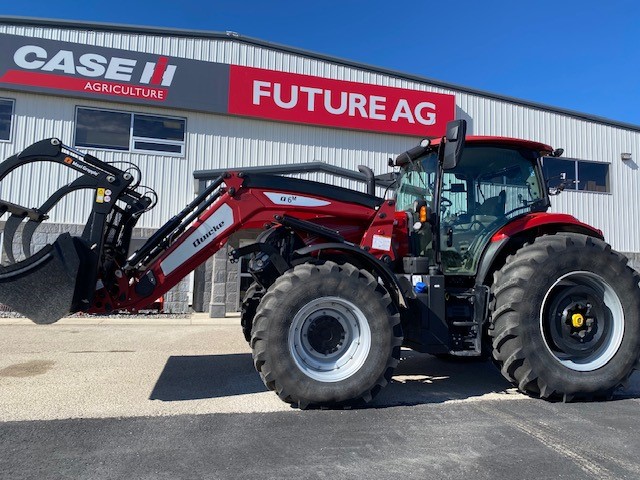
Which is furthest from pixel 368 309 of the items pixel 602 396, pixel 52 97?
pixel 52 97

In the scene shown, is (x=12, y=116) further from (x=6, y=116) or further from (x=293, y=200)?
(x=293, y=200)

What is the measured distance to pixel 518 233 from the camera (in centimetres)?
491

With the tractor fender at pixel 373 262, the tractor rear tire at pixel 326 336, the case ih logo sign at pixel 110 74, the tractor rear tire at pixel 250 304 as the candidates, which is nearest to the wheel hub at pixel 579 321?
the tractor fender at pixel 373 262

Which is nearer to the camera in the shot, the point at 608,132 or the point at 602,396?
the point at 602,396

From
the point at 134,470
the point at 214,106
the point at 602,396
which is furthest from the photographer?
the point at 214,106

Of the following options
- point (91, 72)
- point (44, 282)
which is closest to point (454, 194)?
point (44, 282)

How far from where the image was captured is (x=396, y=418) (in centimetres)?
386

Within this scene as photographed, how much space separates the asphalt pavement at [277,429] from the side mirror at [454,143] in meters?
2.27

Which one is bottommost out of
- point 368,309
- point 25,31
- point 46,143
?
point 368,309

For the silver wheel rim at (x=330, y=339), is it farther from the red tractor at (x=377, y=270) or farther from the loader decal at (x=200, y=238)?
the loader decal at (x=200, y=238)

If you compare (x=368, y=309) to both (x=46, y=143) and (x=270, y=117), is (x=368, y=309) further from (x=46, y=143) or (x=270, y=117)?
(x=270, y=117)

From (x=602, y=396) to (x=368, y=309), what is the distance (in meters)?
2.46

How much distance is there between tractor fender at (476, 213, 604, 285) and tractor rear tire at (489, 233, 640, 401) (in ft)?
0.55

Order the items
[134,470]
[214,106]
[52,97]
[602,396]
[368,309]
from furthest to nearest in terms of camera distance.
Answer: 1. [214,106]
2. [52,97]
3. [602,396]
4. [368,309]
5. [134,470]
